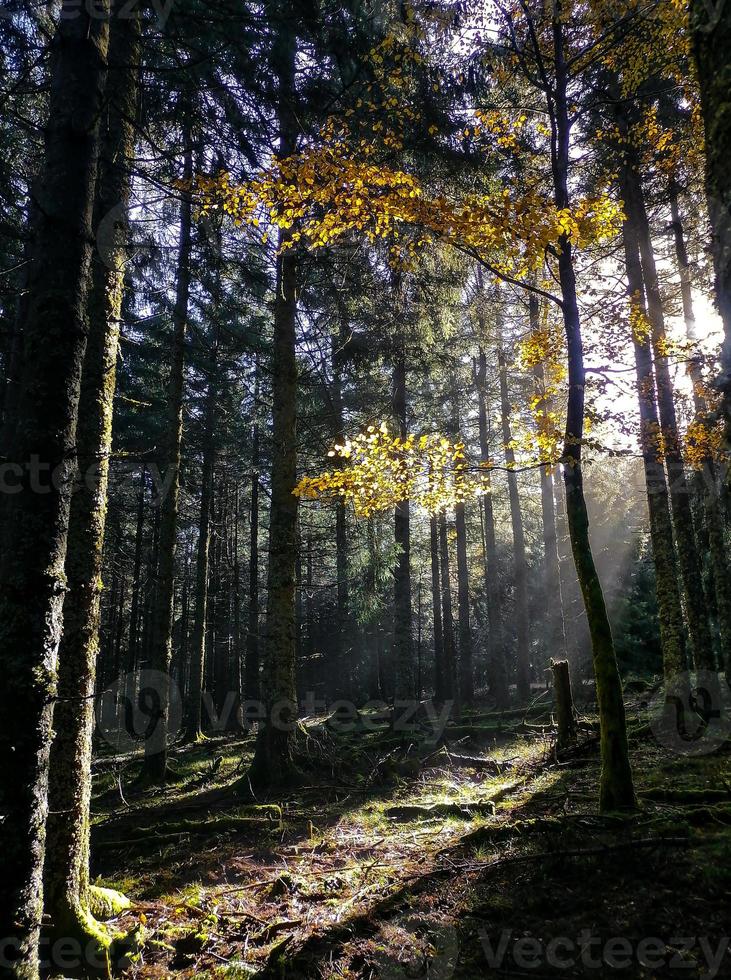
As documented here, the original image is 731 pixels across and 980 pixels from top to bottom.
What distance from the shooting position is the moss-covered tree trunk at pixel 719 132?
1957 millimetres

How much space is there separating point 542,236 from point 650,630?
17.5 meters

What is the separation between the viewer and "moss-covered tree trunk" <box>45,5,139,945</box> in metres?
4.02

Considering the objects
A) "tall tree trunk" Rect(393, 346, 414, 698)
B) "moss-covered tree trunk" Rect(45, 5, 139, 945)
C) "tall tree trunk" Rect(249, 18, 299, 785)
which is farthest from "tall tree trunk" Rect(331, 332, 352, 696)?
"moss-covered tree trunk" Rect(45, 5, 139, 945)

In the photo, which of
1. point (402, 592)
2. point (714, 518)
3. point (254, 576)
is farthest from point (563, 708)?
point (254, 576)

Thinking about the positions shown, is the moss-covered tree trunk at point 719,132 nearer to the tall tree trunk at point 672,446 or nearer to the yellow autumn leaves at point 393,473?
the yellow autumn leaves at point 393,473

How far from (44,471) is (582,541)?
16.9 ft

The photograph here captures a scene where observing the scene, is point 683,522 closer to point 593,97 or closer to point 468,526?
point 593,97

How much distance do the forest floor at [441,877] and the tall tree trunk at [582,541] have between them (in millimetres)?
418

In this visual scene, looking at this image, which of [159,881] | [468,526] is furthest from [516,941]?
[468,526]

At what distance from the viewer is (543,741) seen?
11289 millimetres

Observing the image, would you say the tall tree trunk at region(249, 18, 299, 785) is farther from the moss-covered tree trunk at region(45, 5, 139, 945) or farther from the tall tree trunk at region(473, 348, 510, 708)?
the tall tree trunk at region(473, 348, 510, 708)

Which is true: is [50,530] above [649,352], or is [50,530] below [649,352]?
below

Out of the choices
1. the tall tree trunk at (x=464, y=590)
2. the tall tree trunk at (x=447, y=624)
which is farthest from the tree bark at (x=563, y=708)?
the tall tree trunk at (x=447, y=624)

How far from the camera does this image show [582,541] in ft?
19.9
